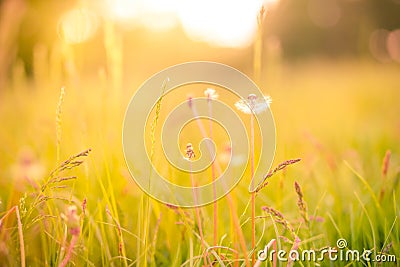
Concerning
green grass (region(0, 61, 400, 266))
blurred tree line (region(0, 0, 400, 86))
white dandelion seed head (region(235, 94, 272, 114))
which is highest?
blurred tree line (region(0, 0, 400, 86))

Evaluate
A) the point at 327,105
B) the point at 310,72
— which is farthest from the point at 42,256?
the point at 310,72

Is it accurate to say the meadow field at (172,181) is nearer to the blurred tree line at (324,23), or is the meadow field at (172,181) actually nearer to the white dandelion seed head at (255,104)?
the white dandelion seed head at (255,104)

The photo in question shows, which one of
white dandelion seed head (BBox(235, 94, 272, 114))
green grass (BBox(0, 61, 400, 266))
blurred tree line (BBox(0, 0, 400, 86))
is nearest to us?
white dandelion seed head (BBox(235, 94, 272, 114))

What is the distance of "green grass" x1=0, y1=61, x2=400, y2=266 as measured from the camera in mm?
781

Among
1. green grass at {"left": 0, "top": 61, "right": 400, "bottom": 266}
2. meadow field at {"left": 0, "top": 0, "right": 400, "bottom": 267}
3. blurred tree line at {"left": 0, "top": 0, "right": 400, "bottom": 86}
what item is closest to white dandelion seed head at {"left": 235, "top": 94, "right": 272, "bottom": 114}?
meadow field at {"left": 0, "top": 0, "right": 400, "bottom": 267}

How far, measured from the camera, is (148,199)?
760mm

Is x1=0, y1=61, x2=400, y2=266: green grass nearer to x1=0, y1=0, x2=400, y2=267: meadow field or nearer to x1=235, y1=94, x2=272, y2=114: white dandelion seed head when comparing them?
x1=0, y1=0, x2=400, y2=267: meadow field

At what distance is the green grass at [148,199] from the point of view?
781mm

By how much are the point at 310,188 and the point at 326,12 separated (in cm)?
1181

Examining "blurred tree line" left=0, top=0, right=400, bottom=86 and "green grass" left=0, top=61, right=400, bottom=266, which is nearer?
"green grass" left=0, top=61, right=400, bottom=266

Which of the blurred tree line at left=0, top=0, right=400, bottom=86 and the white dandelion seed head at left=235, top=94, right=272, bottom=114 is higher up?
the blurred tree line at left=0, top=0, right=400, bottom=86

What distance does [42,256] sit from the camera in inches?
34.8

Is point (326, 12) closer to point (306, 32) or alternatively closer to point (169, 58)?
point (306, 32)

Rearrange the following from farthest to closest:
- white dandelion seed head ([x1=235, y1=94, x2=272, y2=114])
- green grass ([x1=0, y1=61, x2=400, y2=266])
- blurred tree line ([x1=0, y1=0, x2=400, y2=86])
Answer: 1. blurred tree line ([x1=0, y1=0, x2=400, y2=86])
2. green grass ([x1=0, y1=61, x2=400, y2=266])
3. white dandelion seed head ([x1=235, y1=94, x2=272, y2=114])
